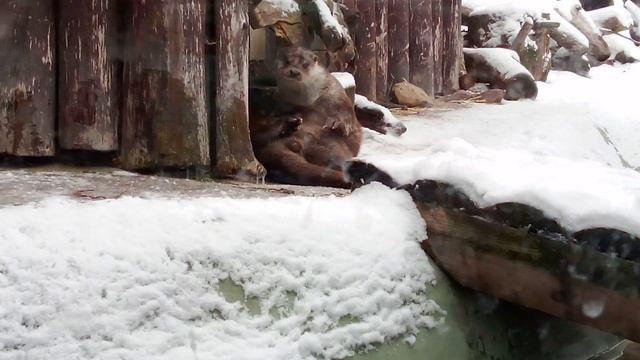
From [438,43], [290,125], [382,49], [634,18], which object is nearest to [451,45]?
[438,43]

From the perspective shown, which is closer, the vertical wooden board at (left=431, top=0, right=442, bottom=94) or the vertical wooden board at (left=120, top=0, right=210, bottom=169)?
the vertical wooden board at (left=120, top=0, right=210, bottom=169)

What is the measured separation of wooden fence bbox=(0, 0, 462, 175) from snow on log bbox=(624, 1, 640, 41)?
13788mm

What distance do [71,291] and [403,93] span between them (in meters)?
5.54

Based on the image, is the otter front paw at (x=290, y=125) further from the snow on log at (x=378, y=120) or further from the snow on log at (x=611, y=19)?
the snow on log at (x=611, y=19)

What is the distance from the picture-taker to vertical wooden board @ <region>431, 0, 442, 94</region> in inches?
300

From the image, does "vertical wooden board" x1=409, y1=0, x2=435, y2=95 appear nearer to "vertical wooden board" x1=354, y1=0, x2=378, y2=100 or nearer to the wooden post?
"vertical wooden board" x1=354, y1=0, x2=378, y2=100

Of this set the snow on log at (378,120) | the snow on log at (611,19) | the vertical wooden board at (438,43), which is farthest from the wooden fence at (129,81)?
the snow on log at (611,19)

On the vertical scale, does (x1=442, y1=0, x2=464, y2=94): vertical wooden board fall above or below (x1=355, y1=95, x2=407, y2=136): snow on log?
above

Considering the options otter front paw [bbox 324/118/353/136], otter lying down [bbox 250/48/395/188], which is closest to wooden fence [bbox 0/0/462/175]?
otter lying down [bbox 250/48/395/188]

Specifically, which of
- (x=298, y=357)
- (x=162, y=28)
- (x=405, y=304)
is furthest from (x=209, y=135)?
(x=298, y=357)

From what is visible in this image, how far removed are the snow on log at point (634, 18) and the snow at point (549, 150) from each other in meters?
3.55

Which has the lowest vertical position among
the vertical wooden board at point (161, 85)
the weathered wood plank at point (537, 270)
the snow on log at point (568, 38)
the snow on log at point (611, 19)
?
the weathered wood plank at point (537, 270)

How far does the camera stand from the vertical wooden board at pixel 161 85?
3.63 m

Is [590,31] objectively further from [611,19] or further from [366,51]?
[366,51]
